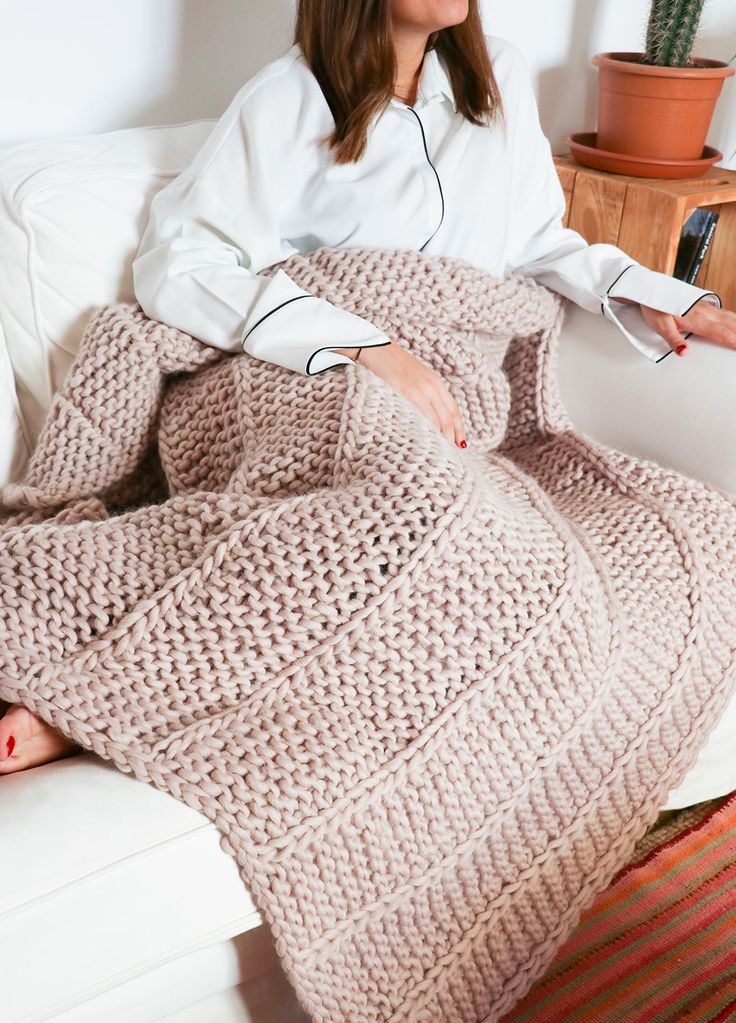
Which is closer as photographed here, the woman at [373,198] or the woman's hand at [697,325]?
the woman at [373,198]

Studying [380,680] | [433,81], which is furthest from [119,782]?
[433,81]

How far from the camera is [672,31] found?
1729 millimetres

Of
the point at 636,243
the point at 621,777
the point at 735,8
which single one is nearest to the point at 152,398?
the point at 621,777

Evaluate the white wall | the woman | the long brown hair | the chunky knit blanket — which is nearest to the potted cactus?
the white wall

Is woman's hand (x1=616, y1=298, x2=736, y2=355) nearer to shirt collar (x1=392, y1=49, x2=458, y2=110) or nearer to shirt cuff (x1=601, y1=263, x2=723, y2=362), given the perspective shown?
shirt cuff (x1=601, y1=263, x2=723, y2=362)

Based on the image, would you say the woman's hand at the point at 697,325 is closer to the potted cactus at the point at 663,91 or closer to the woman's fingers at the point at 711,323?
the woman's fingers at the point at 711,323

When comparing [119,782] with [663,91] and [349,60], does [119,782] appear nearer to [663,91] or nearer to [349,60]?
[349,60]

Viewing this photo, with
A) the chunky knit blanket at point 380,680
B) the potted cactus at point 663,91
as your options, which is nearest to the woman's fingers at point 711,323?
the chunky knit blanket at point 380,680

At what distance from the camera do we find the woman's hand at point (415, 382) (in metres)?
1.15

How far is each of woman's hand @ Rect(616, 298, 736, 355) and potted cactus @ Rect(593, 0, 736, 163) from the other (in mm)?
584

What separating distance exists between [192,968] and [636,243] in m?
1.43

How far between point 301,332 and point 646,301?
0.52 m

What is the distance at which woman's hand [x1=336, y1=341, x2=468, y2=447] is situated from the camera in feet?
3.78

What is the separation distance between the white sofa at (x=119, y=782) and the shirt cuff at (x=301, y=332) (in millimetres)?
213
